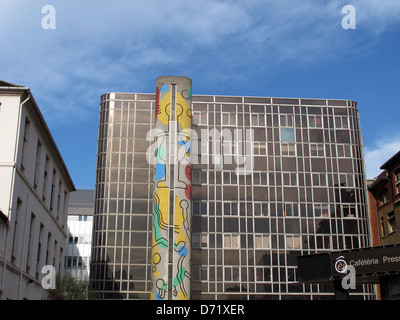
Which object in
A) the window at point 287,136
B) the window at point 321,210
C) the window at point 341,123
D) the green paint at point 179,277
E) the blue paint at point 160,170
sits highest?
the window at point 341,123

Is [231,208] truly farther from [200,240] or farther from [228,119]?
[228,119]

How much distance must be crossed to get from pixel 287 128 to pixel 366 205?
46.2ft

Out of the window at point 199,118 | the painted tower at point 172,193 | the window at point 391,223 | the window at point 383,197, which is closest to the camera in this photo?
the painted tower at point 172,193

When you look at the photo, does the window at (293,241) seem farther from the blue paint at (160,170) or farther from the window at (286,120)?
the blue paint at (160,170)

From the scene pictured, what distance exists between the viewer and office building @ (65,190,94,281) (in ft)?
342

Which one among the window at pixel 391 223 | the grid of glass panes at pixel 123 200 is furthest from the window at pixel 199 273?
the window at pixel 391 223

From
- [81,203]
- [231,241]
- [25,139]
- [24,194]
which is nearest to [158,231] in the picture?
[231,241]

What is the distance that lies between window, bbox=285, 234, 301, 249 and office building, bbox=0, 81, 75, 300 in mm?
32991

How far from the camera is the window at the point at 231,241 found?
6397 centimetres

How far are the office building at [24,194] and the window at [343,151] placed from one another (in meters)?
40.5

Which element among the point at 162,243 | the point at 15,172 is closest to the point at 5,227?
the point at 15,172

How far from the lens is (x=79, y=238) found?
10756cm

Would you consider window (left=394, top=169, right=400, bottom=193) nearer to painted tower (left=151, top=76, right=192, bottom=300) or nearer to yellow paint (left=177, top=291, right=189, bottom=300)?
painted tower (left=151, top=76, right=192, bottom=300)
